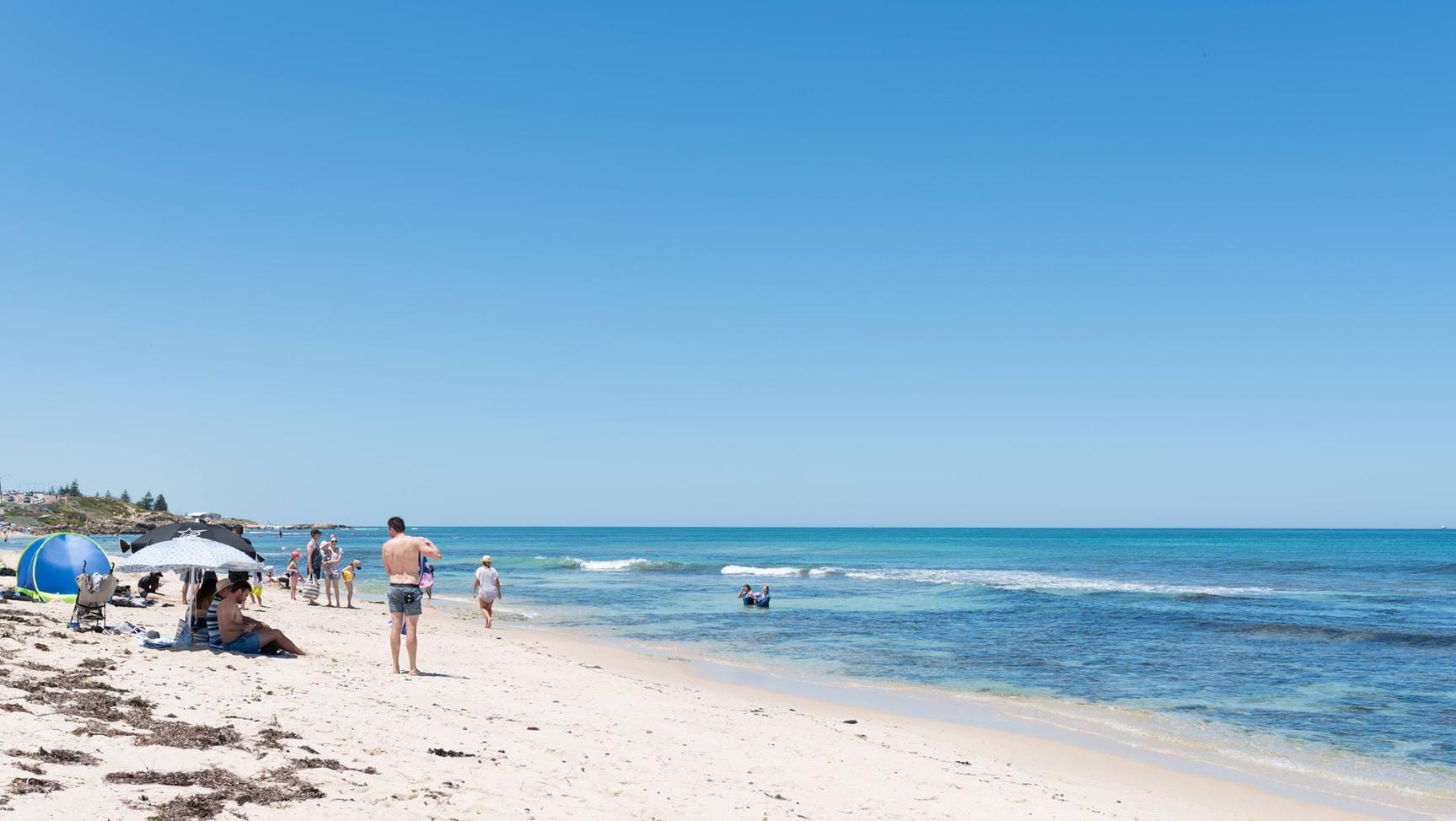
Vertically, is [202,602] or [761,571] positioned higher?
[202,602]

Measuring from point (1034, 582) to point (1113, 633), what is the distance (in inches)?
795

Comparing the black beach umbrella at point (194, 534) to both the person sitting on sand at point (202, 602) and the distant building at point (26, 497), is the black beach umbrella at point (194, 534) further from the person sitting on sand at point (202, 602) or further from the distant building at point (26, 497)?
the distant building at point (26, 497)

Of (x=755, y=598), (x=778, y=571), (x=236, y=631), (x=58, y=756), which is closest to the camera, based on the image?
(x=58, y=756)

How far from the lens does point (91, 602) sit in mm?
13297

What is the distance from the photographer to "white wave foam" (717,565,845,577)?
5022 centimetres

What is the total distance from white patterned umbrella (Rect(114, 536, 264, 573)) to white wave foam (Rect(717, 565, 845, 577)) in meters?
38.5

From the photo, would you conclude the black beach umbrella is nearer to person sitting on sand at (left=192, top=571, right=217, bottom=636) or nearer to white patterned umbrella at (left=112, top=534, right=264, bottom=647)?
white patterned umbrella at (left=112, top=534, right=264, bottom=647)

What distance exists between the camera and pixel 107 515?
102 metres

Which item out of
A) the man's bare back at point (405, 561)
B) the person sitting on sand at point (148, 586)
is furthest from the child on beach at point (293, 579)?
the man's bare back at point (405, 561)

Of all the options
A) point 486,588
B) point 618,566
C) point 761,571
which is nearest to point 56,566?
point 486,588

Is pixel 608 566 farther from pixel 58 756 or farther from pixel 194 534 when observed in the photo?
pixel 58 756

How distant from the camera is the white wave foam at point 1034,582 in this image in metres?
37.7

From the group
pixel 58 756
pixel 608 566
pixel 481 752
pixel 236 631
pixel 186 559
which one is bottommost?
pixel 608 566

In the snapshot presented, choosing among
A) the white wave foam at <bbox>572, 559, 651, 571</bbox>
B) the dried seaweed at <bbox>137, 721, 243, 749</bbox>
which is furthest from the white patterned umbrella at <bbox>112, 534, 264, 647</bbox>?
the white wave foam at <bbox>572, 559, 651, 571</bbox>
